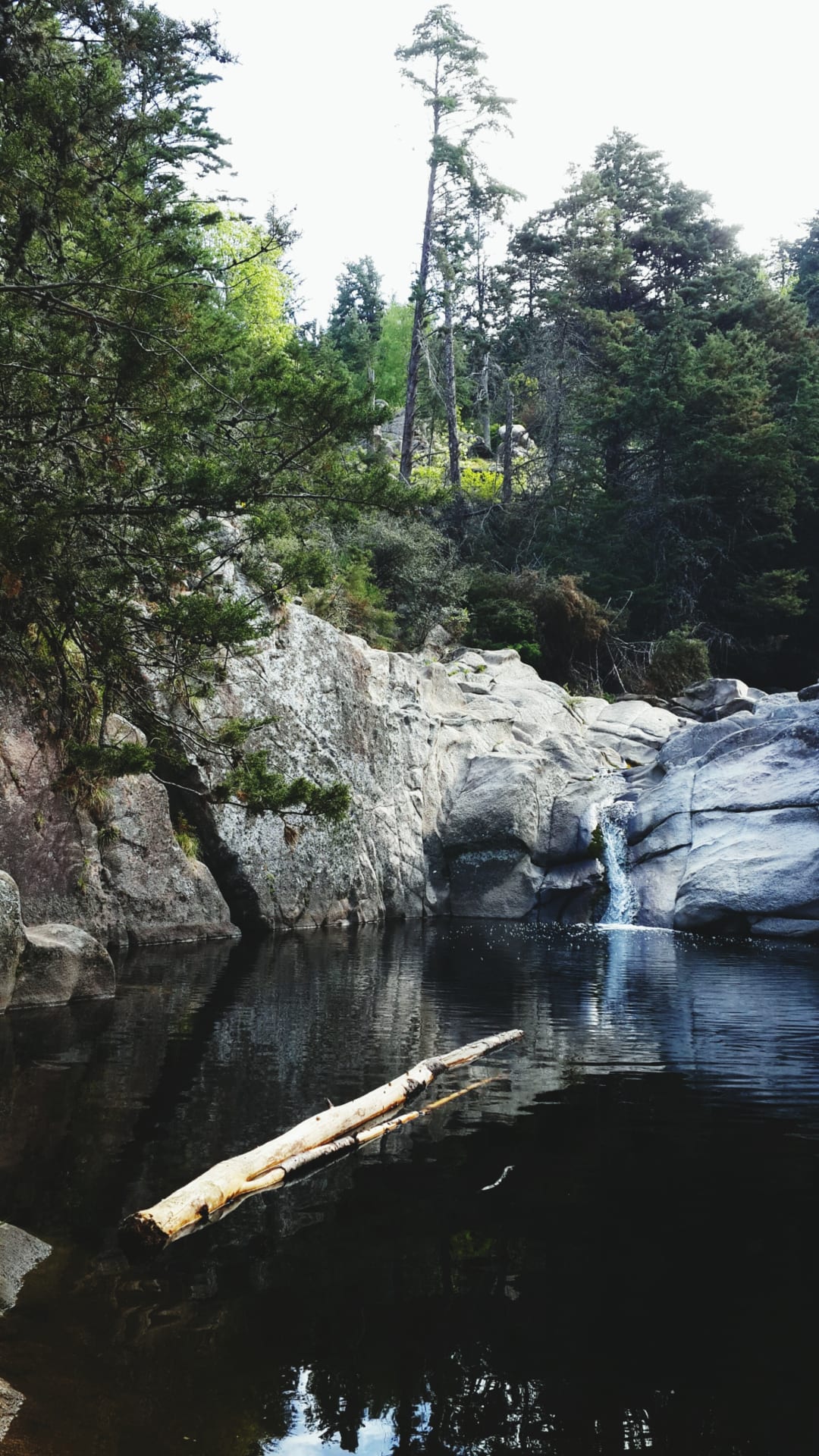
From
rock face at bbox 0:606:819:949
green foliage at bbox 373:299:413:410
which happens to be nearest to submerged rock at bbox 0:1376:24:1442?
rock face at bbox 0:606:819:949

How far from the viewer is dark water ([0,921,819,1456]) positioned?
3.36 metres

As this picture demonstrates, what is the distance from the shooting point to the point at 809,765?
744 inches

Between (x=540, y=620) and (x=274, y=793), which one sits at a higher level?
(x=540, y=620)

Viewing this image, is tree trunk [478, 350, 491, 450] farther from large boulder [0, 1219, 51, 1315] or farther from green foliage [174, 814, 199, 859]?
large boulder [0, 1219, 51, 1315]

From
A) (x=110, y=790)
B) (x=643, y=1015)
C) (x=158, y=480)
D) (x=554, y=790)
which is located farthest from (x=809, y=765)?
(x=158, y=480)

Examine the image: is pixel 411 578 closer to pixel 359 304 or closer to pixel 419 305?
pixel 419 305

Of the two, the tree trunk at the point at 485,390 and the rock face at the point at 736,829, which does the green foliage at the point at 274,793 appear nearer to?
the rock face at the point at 736,829

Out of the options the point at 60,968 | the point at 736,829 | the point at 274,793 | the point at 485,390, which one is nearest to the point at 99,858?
the point at 60,968

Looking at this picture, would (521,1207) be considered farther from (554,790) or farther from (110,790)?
(554,790)

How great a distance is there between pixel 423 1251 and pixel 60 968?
244 inches

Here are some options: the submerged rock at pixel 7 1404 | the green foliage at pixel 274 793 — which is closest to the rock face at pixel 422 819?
the green foliage at pixel 274 793

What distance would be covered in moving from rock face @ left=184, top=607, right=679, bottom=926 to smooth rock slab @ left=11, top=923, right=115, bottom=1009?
561 cm

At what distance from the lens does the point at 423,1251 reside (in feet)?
15.1

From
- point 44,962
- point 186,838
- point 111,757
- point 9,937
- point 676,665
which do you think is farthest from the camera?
point 676,665
